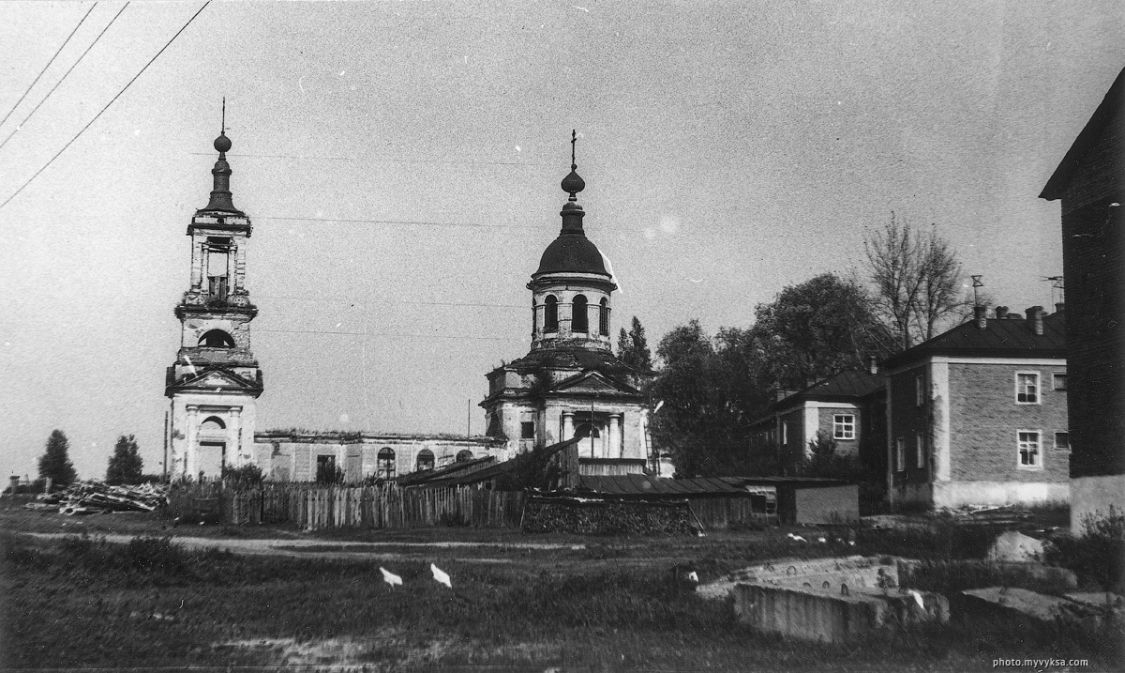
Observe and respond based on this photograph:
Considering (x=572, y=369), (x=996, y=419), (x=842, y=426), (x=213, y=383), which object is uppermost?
(x=572, y=369)

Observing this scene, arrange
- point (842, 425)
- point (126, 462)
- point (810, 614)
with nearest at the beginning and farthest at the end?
point (810, 614), point (842, 425), point (126, 462)

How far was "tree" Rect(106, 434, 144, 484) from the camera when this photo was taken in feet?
235

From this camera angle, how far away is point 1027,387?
41.7m

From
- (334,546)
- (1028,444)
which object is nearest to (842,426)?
(1028,444)

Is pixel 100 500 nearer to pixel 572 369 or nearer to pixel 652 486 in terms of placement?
pixel 652 486

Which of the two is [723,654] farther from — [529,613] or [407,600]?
[407,600]

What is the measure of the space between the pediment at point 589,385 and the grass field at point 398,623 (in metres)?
44.4

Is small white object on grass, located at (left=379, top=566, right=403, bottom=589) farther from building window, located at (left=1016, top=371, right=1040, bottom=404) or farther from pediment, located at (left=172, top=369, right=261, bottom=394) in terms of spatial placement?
pediment, located at (left=172, top=369, right=261, bottom=394)

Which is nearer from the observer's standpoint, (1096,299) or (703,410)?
(1096,299)

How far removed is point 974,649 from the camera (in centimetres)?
1276

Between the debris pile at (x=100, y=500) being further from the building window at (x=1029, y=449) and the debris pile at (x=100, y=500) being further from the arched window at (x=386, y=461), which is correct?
the building window at (x=1029, y=449)

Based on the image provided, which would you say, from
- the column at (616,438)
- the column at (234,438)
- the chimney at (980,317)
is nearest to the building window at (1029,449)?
the chimney at (980,317)

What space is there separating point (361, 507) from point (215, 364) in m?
29.8

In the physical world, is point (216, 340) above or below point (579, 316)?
below
